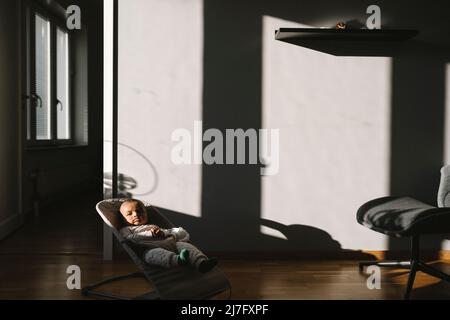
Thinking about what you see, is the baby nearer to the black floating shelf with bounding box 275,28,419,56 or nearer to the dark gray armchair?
the dark gray armchair

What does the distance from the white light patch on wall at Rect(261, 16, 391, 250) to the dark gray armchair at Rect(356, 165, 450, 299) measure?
13.0 inches

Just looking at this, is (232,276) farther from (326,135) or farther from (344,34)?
(344,34)

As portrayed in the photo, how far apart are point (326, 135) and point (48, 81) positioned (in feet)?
13.0

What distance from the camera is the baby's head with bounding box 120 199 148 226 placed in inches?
109

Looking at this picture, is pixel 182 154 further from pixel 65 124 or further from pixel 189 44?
pixel 65 124

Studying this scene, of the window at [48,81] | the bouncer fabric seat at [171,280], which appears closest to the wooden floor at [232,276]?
the bouncer fabric seat at [171,280]

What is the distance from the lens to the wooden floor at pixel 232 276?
2752 mm

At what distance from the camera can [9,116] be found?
4.23 m

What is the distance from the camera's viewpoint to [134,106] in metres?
3.46

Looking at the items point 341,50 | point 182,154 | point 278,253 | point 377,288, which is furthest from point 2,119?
point 377,288

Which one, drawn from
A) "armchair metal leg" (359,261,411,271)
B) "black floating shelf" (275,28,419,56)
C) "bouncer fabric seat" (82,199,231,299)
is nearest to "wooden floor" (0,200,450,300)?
"armchair metal leg" (359,261,411,271)

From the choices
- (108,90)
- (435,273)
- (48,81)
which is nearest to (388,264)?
(435,273)
